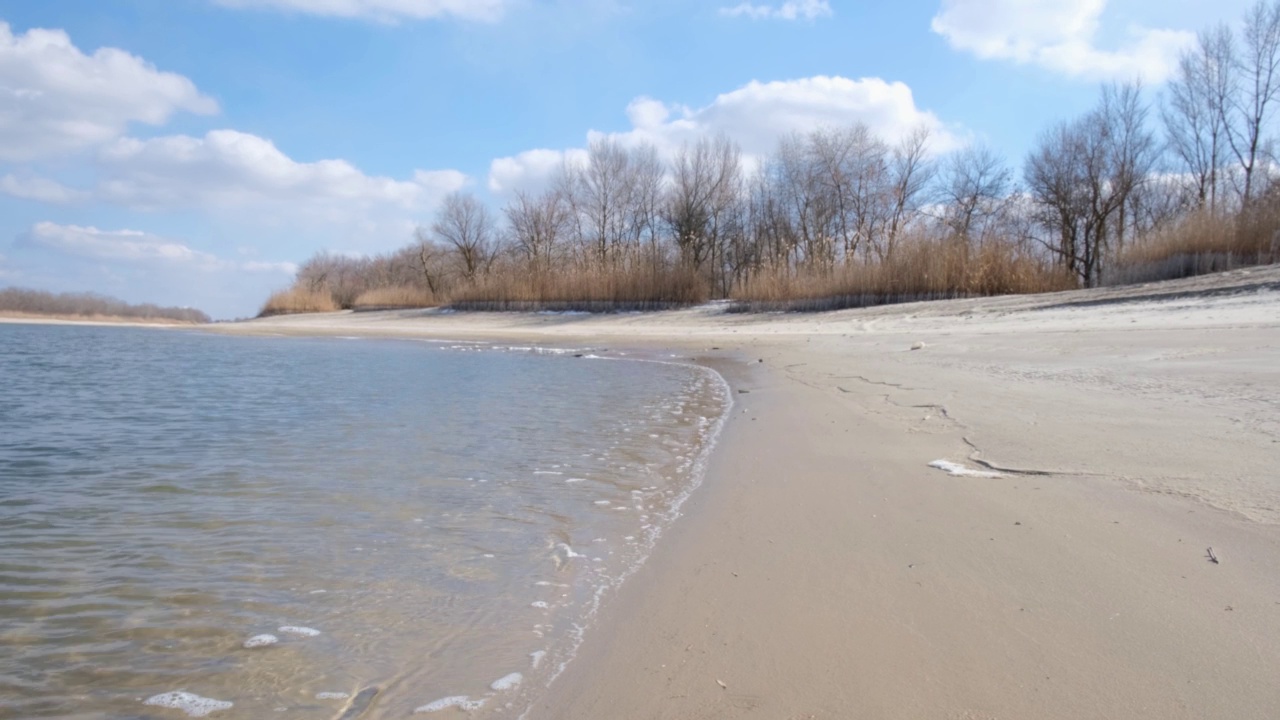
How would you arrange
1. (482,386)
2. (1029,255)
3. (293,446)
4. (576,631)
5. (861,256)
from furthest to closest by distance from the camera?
(861,256) < (1029,255) < (482,386) < (293,446) < (576,631)

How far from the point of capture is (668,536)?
3283 millimetres

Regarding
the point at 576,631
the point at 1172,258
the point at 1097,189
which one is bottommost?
the point at 576,631

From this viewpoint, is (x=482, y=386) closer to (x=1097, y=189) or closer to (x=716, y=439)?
(x=716, y=439)

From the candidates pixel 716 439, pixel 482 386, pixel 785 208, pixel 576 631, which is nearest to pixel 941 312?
pixel 482 386

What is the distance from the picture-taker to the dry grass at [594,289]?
1025 inches

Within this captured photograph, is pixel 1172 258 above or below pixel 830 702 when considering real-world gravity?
above

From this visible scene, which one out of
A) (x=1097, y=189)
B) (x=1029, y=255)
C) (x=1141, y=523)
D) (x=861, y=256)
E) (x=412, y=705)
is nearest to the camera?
(x=412, y=705)

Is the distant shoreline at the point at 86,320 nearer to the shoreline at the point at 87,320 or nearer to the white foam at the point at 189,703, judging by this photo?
the shoreline at the point at 87,320

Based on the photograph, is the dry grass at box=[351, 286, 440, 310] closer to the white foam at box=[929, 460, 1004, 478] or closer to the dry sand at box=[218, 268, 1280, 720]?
the dry sand at box=[218, 268, 1280, 720]

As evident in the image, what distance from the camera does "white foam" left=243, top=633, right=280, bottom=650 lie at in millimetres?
2277

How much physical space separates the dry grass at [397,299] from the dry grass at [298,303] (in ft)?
16.7

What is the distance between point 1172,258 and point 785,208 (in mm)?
25802

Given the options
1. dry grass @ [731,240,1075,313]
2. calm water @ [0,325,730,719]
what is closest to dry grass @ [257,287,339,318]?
dry grass @ [731,240,1075,313]

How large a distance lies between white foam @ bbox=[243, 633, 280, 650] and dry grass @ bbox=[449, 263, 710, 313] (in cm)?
2377
